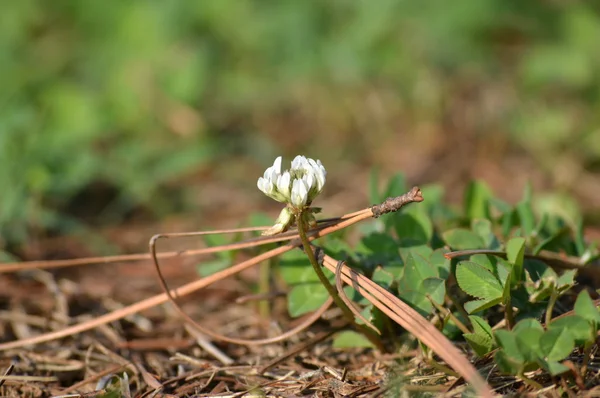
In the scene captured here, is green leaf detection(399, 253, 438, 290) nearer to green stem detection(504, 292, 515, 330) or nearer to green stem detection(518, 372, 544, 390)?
green stem detection(504, 292, 515, 330)

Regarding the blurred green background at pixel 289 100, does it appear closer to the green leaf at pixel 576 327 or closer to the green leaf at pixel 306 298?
the green leaf at pixel 306 298

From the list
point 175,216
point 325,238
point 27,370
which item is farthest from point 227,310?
point 175,216

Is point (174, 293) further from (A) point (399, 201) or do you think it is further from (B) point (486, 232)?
(B) point (486, 232)

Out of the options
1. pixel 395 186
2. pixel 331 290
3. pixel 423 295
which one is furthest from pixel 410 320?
pixel 395 186

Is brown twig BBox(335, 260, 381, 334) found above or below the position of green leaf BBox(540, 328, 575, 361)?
above

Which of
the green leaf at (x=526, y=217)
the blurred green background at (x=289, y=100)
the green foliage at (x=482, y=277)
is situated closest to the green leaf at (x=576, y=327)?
the green foliage at (x=482, y=277)

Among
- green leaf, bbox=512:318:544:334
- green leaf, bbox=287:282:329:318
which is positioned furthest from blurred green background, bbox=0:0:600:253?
green leaf, bbox=512:318:544:334
